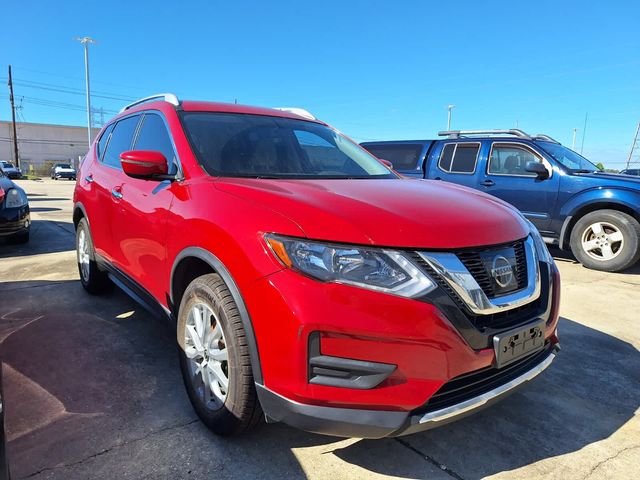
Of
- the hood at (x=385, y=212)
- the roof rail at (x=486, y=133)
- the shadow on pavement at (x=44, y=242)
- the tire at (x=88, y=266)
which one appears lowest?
the shadow on pavement at (x=44, y=242)

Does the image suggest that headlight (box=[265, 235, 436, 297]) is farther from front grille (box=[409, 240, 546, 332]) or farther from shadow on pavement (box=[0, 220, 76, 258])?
shadow on pavement (box=[0, 220, 76, 258])

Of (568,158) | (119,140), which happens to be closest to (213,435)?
(119,140)

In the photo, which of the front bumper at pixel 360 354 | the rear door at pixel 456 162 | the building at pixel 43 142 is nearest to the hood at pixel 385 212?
the front bumper at pixel 360 354

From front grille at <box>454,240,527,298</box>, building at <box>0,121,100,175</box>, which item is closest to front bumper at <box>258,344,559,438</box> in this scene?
front grille at <box>454,240,527,298</box>

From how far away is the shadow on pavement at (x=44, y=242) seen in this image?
6.68 meters

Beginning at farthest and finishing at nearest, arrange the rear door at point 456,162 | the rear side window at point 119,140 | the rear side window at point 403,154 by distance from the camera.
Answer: the rear side window at point 403,154 < the rear door at point 456,162 < the rear side window at point 119,140

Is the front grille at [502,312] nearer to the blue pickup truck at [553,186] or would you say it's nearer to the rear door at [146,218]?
the rear door at [146,218]

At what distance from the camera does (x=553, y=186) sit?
6613mm

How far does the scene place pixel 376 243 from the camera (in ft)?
5.78

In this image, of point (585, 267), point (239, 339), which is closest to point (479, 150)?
point (585, 267)

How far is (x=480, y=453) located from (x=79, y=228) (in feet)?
13.6

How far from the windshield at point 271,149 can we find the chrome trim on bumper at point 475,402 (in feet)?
4.89

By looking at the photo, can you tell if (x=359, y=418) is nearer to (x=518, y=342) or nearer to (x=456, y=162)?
(x=518, y=342)

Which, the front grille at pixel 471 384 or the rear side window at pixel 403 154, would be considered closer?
the front grille at pixel 471 384
